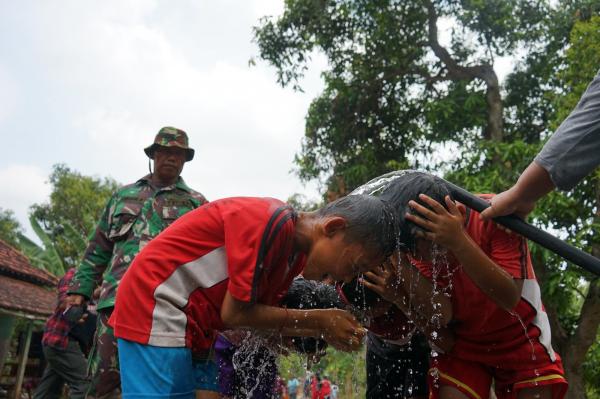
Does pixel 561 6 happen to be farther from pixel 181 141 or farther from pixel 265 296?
pixel 265 296

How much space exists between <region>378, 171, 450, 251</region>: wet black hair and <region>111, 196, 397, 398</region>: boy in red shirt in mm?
132

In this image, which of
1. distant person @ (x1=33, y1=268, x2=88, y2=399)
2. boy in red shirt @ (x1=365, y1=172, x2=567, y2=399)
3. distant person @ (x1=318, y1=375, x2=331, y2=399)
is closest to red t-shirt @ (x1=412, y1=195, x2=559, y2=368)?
boy in red shirt @ (x1=365, y1=172, x2=567, y2=399)

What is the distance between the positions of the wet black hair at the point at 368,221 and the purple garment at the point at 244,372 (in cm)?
140

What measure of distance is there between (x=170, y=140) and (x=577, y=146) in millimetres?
3102

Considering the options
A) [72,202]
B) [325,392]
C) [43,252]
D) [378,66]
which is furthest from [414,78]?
[72,202]

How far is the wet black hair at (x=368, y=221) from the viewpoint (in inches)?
86.4

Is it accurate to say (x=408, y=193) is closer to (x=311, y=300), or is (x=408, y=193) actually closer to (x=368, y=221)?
(x=368, y=221)

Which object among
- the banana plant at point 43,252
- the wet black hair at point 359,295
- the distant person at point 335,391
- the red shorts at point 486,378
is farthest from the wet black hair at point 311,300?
the banana plant at point 43,252

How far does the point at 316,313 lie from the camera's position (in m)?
2.42

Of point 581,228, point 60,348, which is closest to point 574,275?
point 581,228

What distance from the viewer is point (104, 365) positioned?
12.2 feet

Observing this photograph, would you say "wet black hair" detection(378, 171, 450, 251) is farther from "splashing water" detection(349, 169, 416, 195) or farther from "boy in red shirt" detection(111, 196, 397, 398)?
"boy in red shirt" detection(111, 196, 397, 398)

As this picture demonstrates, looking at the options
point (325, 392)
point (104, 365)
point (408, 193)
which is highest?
point (408, 193)

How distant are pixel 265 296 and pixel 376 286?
1.73ft
